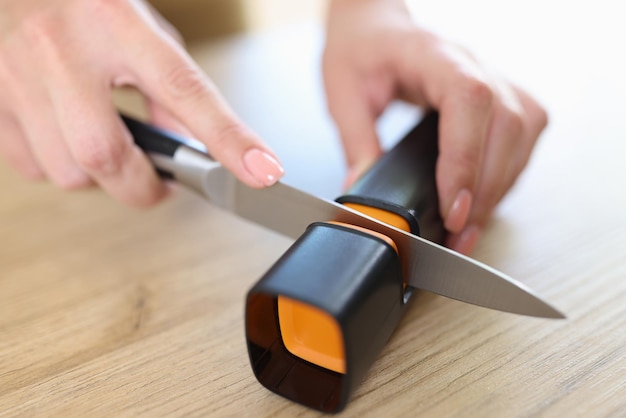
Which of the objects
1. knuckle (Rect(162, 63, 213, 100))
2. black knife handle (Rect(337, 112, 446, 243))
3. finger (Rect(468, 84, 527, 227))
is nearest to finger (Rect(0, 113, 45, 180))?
knuckle (Rect(162, 63, 213, 100))

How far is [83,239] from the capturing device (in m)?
0.82

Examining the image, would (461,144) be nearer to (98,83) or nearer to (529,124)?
(529,124)

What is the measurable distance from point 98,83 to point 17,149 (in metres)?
0.20

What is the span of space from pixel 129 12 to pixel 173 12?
711 mm

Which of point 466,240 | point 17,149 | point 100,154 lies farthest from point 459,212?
point 17,149

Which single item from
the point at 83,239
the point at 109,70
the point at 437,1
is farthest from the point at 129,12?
the point at 437,1

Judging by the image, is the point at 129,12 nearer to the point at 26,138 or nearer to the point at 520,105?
the point at 26,138

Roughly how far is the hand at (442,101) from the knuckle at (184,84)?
0.25 m

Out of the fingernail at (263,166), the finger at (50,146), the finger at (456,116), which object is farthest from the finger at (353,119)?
the finger at (50,146)

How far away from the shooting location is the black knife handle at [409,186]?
23.2 inches

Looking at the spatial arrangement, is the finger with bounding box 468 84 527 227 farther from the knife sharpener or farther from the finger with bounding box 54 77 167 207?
the finger with bounding box 54 77 167 207

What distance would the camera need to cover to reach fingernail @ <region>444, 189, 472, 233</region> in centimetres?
68

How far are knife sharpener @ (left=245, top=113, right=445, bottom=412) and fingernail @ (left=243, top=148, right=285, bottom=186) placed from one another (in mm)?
86

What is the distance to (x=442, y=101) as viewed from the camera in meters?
0.75
